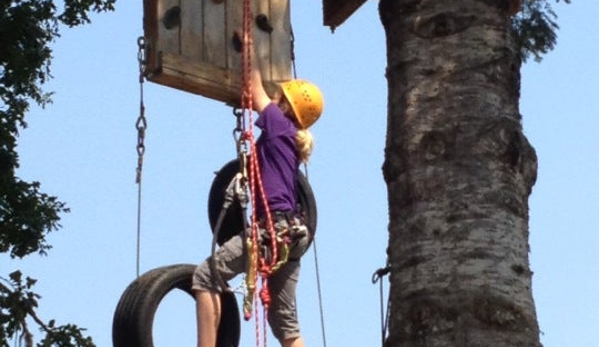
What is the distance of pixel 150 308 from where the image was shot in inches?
236

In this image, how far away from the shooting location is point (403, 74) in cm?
437

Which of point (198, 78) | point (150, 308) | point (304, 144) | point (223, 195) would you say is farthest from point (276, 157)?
point (150, 308)

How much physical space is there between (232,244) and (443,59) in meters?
1.75

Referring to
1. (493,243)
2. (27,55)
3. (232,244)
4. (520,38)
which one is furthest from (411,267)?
(27,55)

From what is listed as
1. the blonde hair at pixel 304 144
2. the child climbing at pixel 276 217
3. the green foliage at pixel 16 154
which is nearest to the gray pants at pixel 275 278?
the child climbing at pixel 276 217

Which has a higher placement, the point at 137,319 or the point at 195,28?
the point at 195,28

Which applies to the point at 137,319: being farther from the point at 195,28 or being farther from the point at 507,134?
the point at 507,134

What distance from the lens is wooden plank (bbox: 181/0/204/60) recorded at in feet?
19.0

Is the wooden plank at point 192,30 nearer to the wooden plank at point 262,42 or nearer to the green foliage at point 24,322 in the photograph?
the wooden plank at point 262,42

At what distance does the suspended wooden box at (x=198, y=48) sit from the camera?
18.7 feet

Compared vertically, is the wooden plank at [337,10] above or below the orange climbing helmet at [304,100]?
above

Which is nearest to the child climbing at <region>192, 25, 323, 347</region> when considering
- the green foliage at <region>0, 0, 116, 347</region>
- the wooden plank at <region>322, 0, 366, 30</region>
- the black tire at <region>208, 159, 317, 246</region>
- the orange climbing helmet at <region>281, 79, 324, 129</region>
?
the orange climbing helmet at <region>281, 79, 324, 129</region>

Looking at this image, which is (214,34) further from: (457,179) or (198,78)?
(457,179)

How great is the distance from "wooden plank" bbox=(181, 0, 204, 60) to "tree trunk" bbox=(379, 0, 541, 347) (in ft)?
4.77
